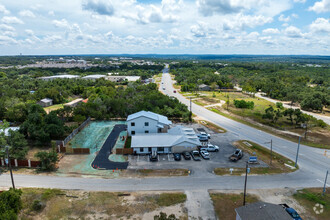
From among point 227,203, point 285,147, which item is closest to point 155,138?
point 227,203

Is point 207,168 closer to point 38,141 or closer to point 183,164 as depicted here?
point 183,164

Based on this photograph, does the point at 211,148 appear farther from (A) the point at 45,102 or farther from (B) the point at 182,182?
(A) the point at 45,102

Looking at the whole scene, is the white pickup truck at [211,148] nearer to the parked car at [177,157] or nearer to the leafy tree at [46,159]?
the parked car at [177,157]

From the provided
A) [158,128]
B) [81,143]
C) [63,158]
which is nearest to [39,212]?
[63,158]

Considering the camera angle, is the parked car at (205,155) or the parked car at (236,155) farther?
the parked car at (205,155)

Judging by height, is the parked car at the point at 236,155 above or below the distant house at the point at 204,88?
below

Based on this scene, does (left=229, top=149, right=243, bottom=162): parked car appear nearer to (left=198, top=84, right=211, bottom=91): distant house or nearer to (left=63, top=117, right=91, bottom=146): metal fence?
(left=63, top=117, right=91, bottom=146): metal fence

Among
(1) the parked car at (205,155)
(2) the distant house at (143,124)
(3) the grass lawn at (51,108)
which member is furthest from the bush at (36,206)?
(3) the grass lawn at (51,108)
